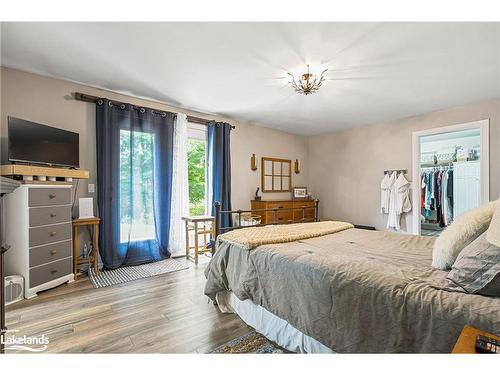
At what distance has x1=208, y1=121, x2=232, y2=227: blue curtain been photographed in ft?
13.6

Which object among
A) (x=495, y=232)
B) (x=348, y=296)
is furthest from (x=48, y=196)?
(x=495, y=232)

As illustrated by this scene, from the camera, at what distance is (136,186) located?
3.39 metres

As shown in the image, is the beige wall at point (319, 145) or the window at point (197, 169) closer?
the beige wall at point (319, 145)

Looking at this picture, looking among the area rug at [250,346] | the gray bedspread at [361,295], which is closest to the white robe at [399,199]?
the gray bedspread at [361,295]

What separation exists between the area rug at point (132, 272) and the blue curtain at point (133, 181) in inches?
5.0

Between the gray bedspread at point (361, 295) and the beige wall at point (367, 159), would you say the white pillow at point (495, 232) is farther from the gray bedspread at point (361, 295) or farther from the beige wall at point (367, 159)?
the beige wall at point (367, 159)

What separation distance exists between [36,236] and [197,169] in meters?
2.32

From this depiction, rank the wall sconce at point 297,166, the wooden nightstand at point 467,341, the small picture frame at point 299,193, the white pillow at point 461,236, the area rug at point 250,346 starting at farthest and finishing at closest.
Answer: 1. the wall sconce at point 297,166
2. the small picture frame at point 299,193
3. the area rug at point 250,346
4. the white pillow at point 461,236
5. the wooden nightstand at point 467,341

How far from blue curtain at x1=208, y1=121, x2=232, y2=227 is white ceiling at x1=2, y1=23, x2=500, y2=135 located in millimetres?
648

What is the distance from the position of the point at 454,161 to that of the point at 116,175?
6311mm

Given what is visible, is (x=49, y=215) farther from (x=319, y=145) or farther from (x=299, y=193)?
(x=319, y=145)

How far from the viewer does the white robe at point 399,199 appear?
13.5 feet

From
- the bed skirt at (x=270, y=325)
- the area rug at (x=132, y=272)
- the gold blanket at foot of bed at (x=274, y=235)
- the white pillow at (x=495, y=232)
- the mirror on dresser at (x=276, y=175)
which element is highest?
the mirror on dresser at (x=276, y=175)

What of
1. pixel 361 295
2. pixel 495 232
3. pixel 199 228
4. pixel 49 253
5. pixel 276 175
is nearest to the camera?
pixel 495 232
